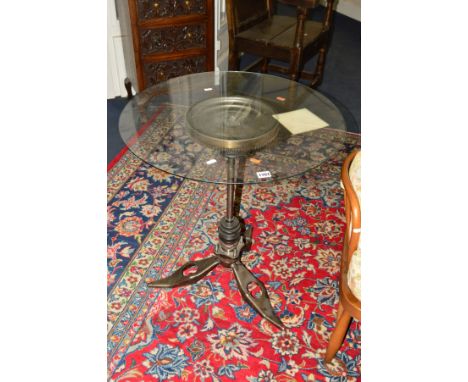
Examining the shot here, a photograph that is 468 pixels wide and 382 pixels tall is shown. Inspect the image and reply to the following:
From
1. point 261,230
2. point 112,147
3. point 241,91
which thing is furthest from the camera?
point 112,147

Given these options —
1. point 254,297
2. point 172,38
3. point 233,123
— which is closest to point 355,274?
point 254,297

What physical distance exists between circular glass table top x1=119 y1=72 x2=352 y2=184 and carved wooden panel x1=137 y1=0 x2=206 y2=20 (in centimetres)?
113

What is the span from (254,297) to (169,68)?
216cm

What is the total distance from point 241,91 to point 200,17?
1.42 metres

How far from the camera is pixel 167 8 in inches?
125

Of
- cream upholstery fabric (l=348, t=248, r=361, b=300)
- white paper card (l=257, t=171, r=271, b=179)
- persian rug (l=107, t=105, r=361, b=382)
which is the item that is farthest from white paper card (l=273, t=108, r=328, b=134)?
cream upholstery fabric (l=348, t=248, r=361, b=300)

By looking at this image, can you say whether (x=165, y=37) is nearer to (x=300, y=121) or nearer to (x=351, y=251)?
(x=300, y=121)

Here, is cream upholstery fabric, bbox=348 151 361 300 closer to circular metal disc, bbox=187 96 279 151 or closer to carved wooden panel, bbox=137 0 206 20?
circular metal disc, bbox=187 96 279 151

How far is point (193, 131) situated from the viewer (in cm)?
177

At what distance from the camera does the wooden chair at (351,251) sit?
1.47 meters

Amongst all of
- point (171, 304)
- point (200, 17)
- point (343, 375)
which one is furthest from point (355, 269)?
point (200, 17)

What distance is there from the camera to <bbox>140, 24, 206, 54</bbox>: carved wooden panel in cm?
326

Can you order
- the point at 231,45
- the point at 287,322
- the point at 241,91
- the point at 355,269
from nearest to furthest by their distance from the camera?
the point at 355,269
the point at 287,322
the point at 241,91
the point at 231,45

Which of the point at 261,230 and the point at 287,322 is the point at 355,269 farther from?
the point at 261,230
